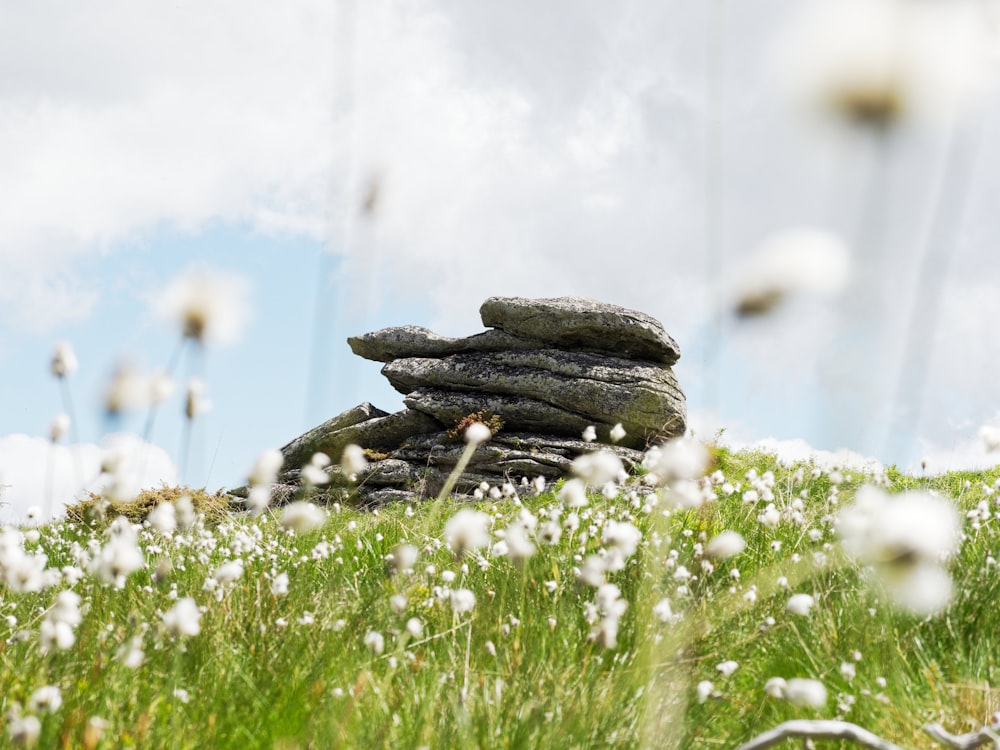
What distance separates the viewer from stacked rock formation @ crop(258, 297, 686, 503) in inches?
646

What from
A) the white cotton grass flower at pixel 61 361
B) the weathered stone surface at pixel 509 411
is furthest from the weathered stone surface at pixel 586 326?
the white cotton grass flower at pixel 61 361

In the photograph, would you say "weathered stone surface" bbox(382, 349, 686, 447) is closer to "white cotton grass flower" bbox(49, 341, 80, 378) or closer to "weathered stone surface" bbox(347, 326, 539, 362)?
"weathered stone surface" bbox(347, 326, 539, 362)

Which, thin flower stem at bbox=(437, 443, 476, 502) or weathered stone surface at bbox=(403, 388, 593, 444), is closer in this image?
thin flower stem at bbox=(437, 443, 476, 502)

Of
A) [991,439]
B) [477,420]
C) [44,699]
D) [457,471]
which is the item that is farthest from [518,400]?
[44,699]

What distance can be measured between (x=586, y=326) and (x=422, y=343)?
438 cm

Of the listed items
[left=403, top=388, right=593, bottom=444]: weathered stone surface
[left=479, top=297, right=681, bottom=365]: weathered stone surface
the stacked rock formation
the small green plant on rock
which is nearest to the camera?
the stacked rock formation

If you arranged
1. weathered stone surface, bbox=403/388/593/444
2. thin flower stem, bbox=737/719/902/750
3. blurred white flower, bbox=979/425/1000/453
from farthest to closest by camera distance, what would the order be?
weathered stone surface, bbox=403/388/593/444, blurred white flower, bbox=979/425/1000/453, thin flower stem, bbox=737/719/902/750

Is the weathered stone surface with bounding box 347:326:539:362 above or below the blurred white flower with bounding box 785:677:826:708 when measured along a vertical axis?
above

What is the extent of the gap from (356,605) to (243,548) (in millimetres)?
1805

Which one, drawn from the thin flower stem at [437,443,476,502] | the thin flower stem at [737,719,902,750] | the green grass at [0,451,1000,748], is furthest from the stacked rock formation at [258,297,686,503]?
the thin flower stem at [737,719,902,750]

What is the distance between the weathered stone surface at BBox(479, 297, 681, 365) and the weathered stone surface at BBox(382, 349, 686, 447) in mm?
442

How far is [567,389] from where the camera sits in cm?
1691

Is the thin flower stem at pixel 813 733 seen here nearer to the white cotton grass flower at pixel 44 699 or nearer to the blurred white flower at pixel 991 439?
the white cotton grass flower at pixel 44 699

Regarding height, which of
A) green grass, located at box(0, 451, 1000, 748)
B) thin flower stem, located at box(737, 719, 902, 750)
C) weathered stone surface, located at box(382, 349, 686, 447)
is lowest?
green grass, located at box(0, 451, 1000, 748)
